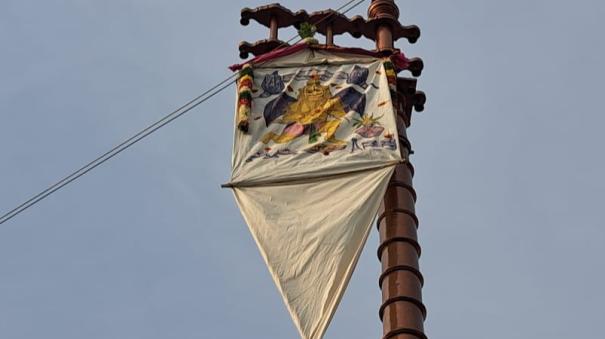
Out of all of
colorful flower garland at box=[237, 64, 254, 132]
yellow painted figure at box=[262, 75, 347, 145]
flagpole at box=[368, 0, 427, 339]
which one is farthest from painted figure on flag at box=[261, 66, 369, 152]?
flagpole at box=[368, 0, 427, 339]

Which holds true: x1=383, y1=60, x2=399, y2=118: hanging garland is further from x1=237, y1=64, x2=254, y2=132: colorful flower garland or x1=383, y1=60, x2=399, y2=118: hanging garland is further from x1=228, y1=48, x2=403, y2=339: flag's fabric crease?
x1=237, y1=64, x2=254, y2=132: colorful flower garland

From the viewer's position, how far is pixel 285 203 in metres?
12.0

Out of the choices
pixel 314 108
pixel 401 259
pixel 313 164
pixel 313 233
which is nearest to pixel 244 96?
pixel 314 108

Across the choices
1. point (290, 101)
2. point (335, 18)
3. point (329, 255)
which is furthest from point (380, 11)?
point (329, 255)

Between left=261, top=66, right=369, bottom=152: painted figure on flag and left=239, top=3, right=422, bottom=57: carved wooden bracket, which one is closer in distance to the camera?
left=261, top=66, right=369, bottom=152: painted figure on flag

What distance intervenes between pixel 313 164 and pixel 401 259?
4.19 ft

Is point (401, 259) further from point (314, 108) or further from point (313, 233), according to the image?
point (314, 108)

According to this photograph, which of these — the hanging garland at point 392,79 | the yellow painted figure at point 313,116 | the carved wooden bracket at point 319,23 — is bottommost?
the yellow painted figure at point 313,116

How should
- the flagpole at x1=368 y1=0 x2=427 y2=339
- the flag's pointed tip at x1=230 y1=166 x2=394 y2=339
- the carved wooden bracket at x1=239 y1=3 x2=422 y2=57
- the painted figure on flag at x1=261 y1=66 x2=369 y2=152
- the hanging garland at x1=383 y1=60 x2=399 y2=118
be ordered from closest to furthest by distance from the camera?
the flag's pointed tip at x1=230 y1=166 x2=394 y2=339, the flagpole at x1=368 y1=0 x2=427 y2=339, the painted figure on flag at x1=261 y1=66 x2=369 y2=152, the hanging garland at x1=383 y1=60 x2=399 y2=118, the carved wooden bracket at x1=239 y1=3 x2=422 y2=57

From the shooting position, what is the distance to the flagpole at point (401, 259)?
11.2 metres

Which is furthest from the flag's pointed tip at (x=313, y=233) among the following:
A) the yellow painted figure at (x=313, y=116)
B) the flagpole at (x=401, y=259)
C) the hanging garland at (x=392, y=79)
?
the hanging garland at (x=392, y=79)

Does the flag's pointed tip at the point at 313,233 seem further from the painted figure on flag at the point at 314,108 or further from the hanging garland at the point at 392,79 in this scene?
the hanging garland at the point at 392,79

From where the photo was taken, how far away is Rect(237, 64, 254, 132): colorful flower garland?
13.0m

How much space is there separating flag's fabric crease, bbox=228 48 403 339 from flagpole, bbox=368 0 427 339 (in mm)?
437
